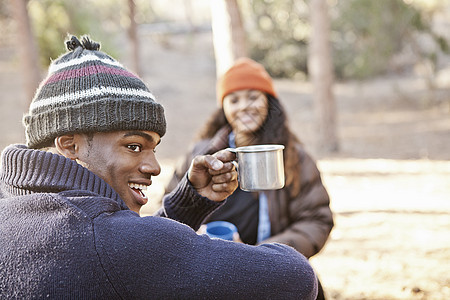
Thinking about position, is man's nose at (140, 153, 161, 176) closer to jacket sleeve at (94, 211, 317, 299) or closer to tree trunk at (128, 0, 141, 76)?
jacket sleeve at (94, 211, 317, 299)

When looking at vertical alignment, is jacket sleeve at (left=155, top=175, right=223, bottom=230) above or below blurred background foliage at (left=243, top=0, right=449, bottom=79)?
below

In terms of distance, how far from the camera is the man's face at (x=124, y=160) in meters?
1.69

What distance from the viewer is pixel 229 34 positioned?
20.9ft

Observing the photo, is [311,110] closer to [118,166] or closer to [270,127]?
[270,127]

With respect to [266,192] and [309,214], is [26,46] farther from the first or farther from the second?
[309,214]

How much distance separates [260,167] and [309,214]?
149cm

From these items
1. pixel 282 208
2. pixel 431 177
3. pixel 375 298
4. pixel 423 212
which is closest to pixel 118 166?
pixel 282 208

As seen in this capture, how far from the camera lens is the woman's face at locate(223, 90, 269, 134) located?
135 inches

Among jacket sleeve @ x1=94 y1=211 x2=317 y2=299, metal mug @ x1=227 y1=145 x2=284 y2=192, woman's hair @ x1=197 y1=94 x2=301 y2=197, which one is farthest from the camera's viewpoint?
woman's hair @ x1=197 y1=94 x2=301 y2=197

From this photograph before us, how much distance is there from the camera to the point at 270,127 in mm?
3467

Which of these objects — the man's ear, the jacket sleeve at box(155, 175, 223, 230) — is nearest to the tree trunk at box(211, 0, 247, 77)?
the jacket sleeve at box(155, 175, 223, 230)

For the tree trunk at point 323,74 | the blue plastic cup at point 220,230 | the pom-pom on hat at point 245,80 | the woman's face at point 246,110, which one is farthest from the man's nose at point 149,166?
the tree trunk at point 323,74

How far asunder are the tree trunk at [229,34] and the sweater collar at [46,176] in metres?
4.91

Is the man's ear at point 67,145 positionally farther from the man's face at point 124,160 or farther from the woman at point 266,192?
the woman at point 266,192
